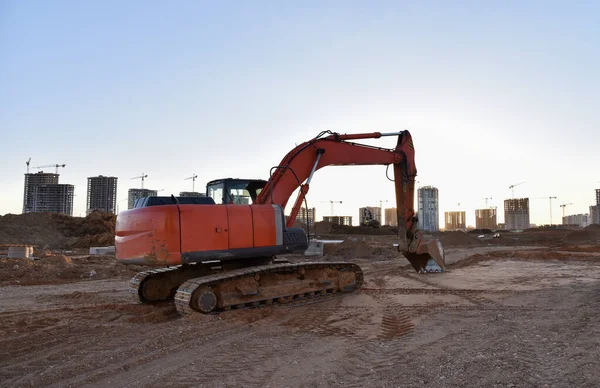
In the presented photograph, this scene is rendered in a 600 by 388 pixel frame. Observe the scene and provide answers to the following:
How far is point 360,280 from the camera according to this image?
1077 centimetres

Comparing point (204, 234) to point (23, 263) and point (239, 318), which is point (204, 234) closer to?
point (239, 318)

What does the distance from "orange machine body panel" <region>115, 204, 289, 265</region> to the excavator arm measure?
924 millimetres

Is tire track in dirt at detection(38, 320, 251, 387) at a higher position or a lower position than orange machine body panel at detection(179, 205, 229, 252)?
Answer: lower

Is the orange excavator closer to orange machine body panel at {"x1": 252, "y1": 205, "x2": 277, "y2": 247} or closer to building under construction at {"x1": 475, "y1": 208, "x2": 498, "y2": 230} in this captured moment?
orange machine body panel at {"x1": 252, "y1": 205, "x2": 277, "y2": 247}

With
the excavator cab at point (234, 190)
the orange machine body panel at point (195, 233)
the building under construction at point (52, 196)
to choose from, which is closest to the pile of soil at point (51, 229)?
the excavator cab at point (234, 190)

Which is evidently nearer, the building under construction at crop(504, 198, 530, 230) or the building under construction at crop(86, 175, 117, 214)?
the building under construction at crop(86, 175, 117, 214)

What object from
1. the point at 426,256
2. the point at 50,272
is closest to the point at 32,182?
the point at 50,272

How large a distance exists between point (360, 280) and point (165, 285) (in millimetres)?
4516

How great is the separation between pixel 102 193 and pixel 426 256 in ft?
294

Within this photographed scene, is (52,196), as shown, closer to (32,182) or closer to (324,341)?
(32,182)

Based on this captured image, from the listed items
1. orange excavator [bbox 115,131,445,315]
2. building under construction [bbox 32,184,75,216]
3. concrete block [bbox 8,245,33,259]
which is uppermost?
building under construction [bbox 32,184,75,216]

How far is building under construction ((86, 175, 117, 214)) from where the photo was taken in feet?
299

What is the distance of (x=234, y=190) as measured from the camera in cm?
949

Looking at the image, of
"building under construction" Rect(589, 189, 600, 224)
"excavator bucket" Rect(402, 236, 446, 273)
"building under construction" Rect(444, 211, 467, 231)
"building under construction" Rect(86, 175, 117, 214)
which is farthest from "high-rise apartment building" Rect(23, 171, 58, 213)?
"building under construction" Rect(589, 189, 600, 224)
